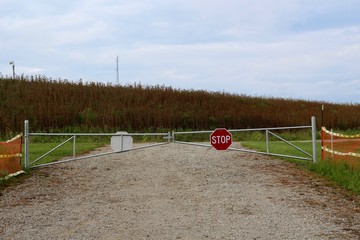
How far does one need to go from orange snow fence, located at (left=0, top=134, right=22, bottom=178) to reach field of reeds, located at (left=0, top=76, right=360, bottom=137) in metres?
13.5

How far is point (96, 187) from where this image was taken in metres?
12.4

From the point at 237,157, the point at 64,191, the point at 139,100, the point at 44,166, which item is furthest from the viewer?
the point at 139,100

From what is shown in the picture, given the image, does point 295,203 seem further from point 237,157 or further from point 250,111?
point 250,111

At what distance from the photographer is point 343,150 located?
14.7 metres

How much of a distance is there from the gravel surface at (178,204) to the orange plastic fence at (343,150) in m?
1.08

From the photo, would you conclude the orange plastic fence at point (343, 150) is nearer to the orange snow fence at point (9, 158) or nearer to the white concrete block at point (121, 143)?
the white concrete block at point (121, 143)

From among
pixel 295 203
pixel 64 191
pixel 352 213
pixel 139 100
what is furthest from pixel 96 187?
pixel 139 100

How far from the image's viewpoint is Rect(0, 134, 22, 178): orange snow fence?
532 inches

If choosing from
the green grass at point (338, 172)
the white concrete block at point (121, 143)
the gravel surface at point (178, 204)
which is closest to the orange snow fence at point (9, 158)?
the gravel surface at point (178, 204)

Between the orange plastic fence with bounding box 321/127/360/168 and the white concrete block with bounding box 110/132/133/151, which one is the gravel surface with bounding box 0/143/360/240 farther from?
the orange plastic fence with bounding box 321/127/360/168

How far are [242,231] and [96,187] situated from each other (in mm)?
5358

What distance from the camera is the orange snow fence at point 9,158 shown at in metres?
13.5

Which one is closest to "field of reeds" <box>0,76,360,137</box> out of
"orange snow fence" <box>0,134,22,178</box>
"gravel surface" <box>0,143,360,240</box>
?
"orange snow fence" <box>0,134,22,178</box>

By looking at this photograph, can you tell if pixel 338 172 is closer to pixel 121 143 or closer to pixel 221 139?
pixel 221 139
